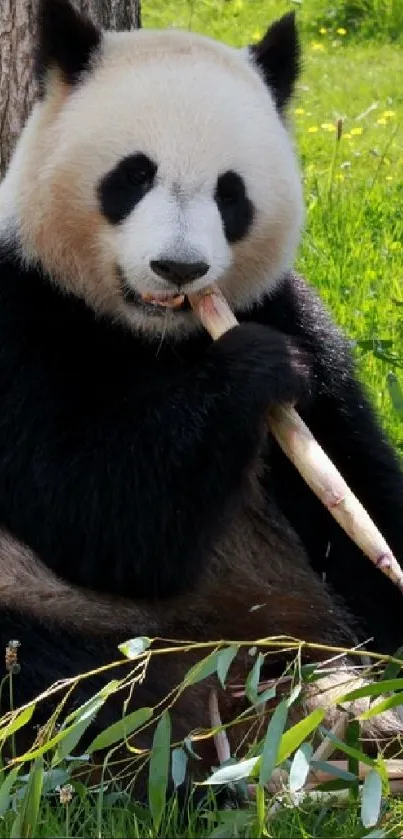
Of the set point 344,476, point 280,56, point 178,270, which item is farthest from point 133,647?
point 280,56

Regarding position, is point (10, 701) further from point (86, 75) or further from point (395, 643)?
point (86, 75)

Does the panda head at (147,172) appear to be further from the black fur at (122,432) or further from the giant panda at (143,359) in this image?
the black fur at (122,432)

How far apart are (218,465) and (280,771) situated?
2.38 ft

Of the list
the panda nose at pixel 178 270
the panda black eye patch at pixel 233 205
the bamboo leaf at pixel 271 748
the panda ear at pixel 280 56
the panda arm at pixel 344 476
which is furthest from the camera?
the panda arm at pixel 344 476

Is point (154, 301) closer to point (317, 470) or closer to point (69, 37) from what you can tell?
point (317, 470)

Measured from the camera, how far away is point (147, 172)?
11.4ft

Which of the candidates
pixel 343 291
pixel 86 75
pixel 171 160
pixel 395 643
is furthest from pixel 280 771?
pixel 343 291

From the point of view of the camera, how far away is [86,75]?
12.0ft

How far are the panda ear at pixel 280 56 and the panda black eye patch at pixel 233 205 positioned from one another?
1.35 feet

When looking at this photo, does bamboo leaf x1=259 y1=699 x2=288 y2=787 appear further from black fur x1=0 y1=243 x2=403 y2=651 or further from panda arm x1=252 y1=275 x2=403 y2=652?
Answer: panda arm x1=252 y1=275 x2=403 y2=652

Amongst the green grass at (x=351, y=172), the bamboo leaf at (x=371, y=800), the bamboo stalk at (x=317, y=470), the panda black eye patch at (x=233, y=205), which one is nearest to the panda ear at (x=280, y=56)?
the green grass at (x=351, y=172)

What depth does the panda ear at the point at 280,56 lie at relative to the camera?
392 centimetres

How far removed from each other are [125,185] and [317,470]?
86cm

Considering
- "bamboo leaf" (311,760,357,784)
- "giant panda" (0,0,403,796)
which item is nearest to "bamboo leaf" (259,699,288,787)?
"bamboo leaf" (311,760,357,784)
